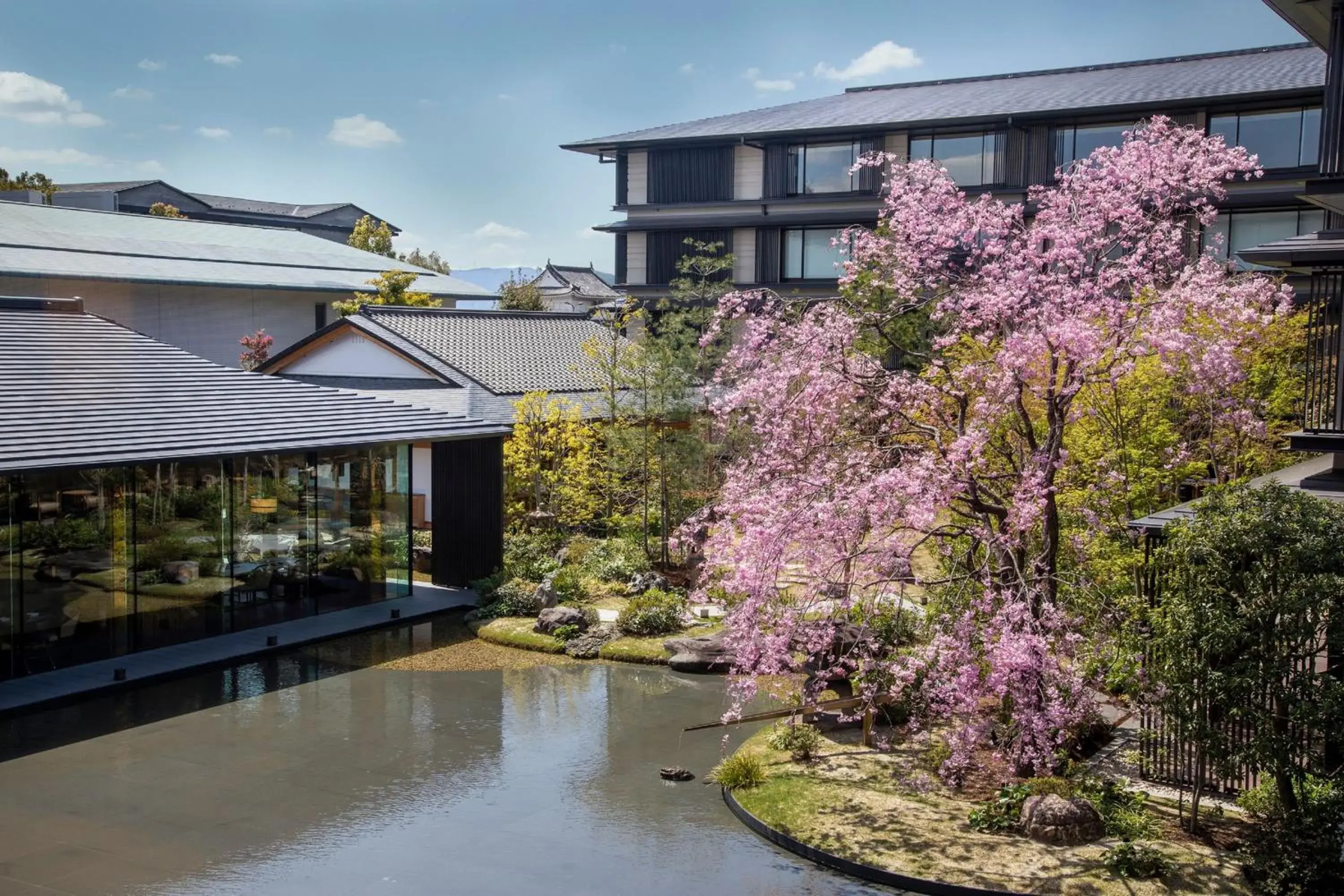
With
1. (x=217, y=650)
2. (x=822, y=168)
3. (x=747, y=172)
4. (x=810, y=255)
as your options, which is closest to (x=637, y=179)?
(x=747, y=172)

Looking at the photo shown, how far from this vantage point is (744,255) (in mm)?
41938

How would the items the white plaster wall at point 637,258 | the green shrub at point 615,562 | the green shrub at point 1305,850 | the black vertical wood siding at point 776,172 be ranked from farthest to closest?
the white plaster wall at point 637,258 < the black vertical wood siding at point 776,172 < the green shrub at point 615,562 < the green shrub at point 1305,850

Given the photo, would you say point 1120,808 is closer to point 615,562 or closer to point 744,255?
point 615,562

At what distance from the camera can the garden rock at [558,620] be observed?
1841 centimetres

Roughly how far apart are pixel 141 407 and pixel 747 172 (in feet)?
92.7

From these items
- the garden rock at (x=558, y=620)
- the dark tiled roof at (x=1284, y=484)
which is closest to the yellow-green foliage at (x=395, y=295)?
the garden rock at (x=558, y=620)

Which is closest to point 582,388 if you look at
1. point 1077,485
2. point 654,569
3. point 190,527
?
point 654,569

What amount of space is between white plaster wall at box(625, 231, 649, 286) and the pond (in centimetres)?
2832

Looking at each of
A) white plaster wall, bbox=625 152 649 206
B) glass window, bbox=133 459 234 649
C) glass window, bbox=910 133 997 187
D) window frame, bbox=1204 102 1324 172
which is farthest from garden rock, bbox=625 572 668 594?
white plaster wall, bbox=625 152 649 206

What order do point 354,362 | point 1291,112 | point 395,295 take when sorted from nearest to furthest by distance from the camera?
1. point 354,362
2. point 1291,112
3. point 395,295

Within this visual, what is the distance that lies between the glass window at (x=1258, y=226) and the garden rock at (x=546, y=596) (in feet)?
76.6

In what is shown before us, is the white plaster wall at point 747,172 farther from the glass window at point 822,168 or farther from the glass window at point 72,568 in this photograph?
the glass window at point 72,568

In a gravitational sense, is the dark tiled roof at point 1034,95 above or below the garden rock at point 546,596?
above

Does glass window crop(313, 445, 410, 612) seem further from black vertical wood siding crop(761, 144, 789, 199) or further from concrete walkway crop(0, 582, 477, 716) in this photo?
Answer: black vertical wood siding crop(761, 144, 789, 199)
